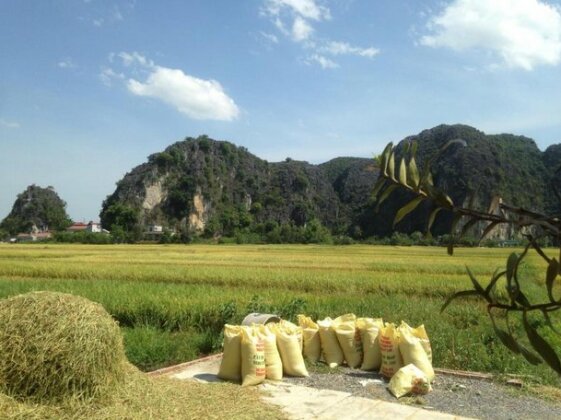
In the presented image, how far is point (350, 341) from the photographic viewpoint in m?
6.38

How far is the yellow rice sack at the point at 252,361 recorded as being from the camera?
5.57 metres

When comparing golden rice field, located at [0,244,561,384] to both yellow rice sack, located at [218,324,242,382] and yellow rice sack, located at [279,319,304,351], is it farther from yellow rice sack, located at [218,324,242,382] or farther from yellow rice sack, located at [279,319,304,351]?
yellow rice sack, located at [279,319,304,351]

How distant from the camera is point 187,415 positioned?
4250 mm

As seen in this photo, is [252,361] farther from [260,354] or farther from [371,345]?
[371,345]

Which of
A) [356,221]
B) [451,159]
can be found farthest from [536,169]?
[356,221]

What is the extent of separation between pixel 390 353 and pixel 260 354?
1.41 m

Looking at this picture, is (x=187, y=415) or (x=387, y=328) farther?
(x=387, y=328)

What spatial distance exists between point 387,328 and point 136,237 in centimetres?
6219

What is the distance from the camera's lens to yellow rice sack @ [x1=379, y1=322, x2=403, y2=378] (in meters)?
5.89

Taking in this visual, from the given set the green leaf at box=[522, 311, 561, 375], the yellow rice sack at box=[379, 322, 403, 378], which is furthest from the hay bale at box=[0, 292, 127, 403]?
the green leaf at box=[522, 311, 561, 375]

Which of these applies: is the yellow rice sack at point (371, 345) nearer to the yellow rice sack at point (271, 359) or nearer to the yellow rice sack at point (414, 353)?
the yellow rice sack at point (414, 353)

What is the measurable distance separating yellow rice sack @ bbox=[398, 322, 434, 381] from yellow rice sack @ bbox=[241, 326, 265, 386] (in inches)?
57.5

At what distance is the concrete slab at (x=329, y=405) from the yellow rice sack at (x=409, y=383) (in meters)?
0.30

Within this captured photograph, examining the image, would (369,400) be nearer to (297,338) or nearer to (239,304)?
(297,338)
